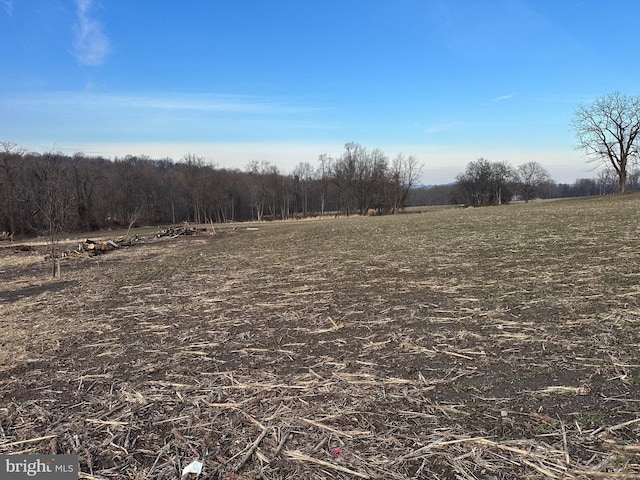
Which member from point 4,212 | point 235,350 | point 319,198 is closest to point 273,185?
point 319,198

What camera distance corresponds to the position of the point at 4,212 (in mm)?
45094

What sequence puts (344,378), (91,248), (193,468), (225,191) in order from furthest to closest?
1. (225,191)
2. (91,248)
3. (344,378)
4. (193,468)

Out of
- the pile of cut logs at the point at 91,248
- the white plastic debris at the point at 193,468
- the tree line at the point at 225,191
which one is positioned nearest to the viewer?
the white plastic debris at the point at 193,468

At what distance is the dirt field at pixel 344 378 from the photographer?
2717 millimetres

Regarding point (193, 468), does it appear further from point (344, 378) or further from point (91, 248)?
point (91, 248)

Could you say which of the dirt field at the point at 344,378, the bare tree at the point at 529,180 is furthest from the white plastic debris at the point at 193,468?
the bare tree at the point at 529,180

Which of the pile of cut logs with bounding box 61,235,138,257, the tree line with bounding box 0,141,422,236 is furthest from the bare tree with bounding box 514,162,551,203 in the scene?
the pile of cut logs with bounding box 61,235,138,257

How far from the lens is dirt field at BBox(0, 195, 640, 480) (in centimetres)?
272

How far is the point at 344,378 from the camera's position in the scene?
3.95 meters

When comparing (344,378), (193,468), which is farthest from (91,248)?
(193,468)

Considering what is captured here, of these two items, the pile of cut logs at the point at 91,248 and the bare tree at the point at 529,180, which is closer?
the pile of cut logs at the point at 91,248

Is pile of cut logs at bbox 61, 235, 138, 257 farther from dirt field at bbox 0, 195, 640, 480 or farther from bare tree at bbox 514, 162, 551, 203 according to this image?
bare tree at bbox 514, 162, 551, 203

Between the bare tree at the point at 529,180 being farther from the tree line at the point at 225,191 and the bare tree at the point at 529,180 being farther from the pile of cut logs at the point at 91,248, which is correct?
the pile of cut logs at the point at 91,248

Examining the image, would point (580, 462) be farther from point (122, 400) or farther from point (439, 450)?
point (122, 400)
